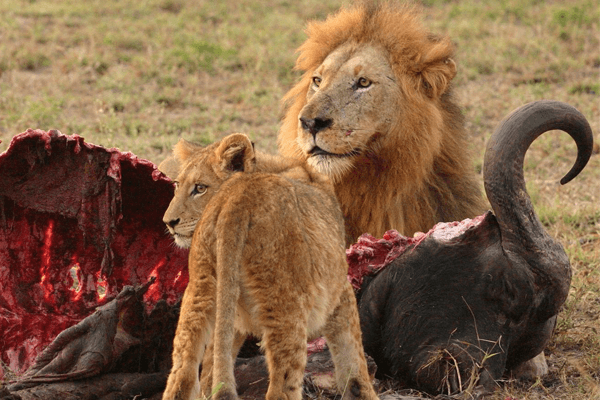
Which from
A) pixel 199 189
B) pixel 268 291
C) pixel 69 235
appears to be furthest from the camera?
pixel 69 235

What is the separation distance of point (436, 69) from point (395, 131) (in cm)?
39

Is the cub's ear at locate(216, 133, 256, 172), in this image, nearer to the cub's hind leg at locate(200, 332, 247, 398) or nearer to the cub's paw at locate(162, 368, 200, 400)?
the cub's hind leg at locate(200, 332, 247, 398)

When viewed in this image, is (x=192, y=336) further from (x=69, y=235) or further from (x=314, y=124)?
(x=314, y=124)

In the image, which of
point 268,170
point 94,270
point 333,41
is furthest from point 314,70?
point 94,270

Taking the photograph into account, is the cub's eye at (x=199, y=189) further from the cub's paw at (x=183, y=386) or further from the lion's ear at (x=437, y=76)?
the lion's ear at (x=437, y=76)

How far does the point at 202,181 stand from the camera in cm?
361

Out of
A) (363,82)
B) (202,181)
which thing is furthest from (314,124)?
(202,181)

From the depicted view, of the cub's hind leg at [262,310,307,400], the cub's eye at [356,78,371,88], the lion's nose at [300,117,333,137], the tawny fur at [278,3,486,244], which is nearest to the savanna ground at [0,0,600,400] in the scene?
the tawny fur at [278,3,486,244]

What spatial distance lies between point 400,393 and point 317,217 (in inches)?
36.4

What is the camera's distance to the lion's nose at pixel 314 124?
14.4ft

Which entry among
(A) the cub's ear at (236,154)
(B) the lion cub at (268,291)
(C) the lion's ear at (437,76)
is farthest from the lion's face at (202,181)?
(C) the lion's ear at (437,76)

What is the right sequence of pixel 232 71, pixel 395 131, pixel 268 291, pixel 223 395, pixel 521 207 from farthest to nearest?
pixel 232 71
pixel 395 131
pixel 521 207
pixel 268 291
pixel 223 395

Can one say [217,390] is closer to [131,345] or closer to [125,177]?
[131,345]

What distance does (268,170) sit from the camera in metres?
3.79
